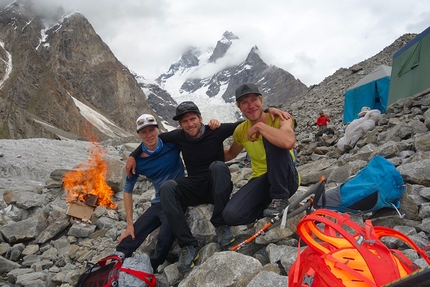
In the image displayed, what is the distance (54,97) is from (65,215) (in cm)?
7038

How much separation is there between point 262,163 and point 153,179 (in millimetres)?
1825

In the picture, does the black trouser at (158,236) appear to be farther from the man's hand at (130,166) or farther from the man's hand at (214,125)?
the man's hand at (214,125)

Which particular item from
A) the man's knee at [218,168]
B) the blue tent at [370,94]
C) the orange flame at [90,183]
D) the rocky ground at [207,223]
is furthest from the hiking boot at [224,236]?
the blue tent at [370,94]

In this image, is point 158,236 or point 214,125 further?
point 214,125

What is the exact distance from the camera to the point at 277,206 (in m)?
3.52

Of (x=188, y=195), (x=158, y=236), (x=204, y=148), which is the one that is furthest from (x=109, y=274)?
(x=204, y=148)

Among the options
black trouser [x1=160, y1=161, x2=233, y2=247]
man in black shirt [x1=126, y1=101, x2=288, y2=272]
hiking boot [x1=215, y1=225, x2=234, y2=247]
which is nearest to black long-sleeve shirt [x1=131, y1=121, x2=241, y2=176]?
man in black shirt [x1=126, y1=101, x2=288, y2=272]

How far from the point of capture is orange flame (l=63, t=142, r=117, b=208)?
7494 mm

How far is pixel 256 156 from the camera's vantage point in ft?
13.1

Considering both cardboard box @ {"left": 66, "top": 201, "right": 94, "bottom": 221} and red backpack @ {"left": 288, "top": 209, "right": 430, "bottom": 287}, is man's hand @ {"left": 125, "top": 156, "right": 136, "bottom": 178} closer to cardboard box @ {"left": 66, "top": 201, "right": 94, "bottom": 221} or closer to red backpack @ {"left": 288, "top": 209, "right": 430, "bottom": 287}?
cardboard box @ {"left": 66, "top": 201, "right": 94, "bottom": 221}

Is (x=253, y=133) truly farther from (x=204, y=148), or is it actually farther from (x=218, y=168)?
(x=204, y=148)

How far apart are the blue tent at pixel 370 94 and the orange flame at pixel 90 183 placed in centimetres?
1380

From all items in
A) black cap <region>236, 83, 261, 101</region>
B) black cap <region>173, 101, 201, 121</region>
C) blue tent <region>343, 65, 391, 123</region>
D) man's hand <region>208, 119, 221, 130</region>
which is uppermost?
blue tent <region>343, 65, 391, 123</region>

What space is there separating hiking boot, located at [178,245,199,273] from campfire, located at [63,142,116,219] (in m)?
4.06
